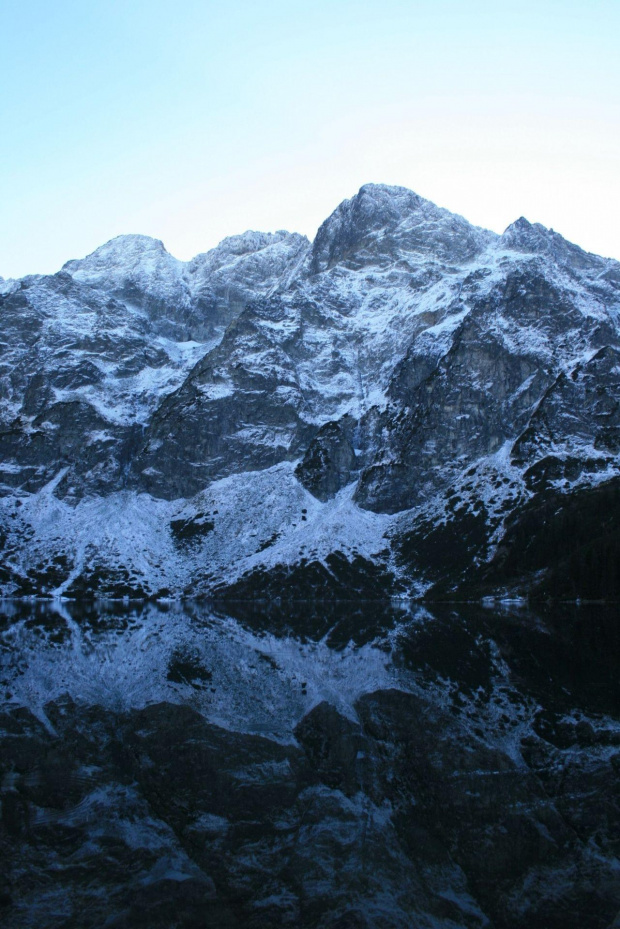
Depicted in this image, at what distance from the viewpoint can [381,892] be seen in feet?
52.5

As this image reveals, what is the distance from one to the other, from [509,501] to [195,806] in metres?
175

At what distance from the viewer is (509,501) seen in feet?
610

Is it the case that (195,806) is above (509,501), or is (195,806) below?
below

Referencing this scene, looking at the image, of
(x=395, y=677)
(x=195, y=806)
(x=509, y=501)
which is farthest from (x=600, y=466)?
(x=195, y=806)

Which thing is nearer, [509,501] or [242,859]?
→ [242,859]

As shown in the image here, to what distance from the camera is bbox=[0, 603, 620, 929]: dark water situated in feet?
50.2

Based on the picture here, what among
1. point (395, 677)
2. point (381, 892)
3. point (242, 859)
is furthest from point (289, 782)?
point (395, 677)

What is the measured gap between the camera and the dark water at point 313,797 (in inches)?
602

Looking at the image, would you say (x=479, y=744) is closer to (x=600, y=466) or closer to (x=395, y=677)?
(x=395, y=677)

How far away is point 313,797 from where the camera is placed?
22438mm

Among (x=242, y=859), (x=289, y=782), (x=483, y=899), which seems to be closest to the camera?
(x=483, y=899)

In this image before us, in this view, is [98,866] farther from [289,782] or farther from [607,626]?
[607,626]

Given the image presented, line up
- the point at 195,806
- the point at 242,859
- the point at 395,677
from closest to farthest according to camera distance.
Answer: the point at 242,859, the point at 195,806, the point at 395,677

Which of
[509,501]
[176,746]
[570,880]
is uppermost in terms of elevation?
[509,501]
